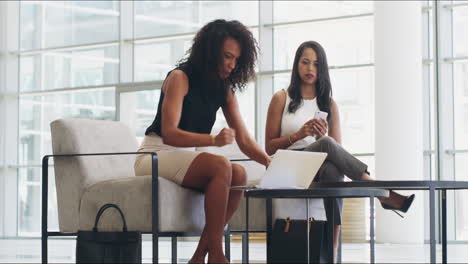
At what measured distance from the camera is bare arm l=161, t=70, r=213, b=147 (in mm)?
4022

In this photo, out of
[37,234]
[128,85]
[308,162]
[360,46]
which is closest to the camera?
[308,162]

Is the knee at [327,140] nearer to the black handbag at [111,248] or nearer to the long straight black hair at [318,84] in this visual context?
the long straight black hair at [318,84]

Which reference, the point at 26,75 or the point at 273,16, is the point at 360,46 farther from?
the point at 26,75

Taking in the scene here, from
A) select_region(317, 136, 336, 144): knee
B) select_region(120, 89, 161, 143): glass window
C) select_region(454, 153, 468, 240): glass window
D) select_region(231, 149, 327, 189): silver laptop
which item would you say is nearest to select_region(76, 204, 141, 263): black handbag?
select_region(231, 149, 327, 189): silver laptop

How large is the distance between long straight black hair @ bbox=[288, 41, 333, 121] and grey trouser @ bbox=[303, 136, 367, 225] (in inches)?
19.9

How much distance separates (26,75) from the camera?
14320 mm

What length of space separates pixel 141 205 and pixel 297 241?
0.76 metres

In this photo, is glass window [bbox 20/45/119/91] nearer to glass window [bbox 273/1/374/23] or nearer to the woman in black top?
glass window [bbox 273/1/374/23]

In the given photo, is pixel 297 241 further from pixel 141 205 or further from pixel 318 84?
pixel 318 84

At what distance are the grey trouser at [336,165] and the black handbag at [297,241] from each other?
1.63 feet

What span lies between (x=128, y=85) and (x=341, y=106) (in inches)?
131

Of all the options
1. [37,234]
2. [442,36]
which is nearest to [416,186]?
[442,36]

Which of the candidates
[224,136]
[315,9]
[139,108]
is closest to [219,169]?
[224,136]

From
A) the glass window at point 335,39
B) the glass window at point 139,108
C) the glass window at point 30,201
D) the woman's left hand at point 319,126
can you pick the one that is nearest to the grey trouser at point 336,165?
the woman's left hand at point 319,126
